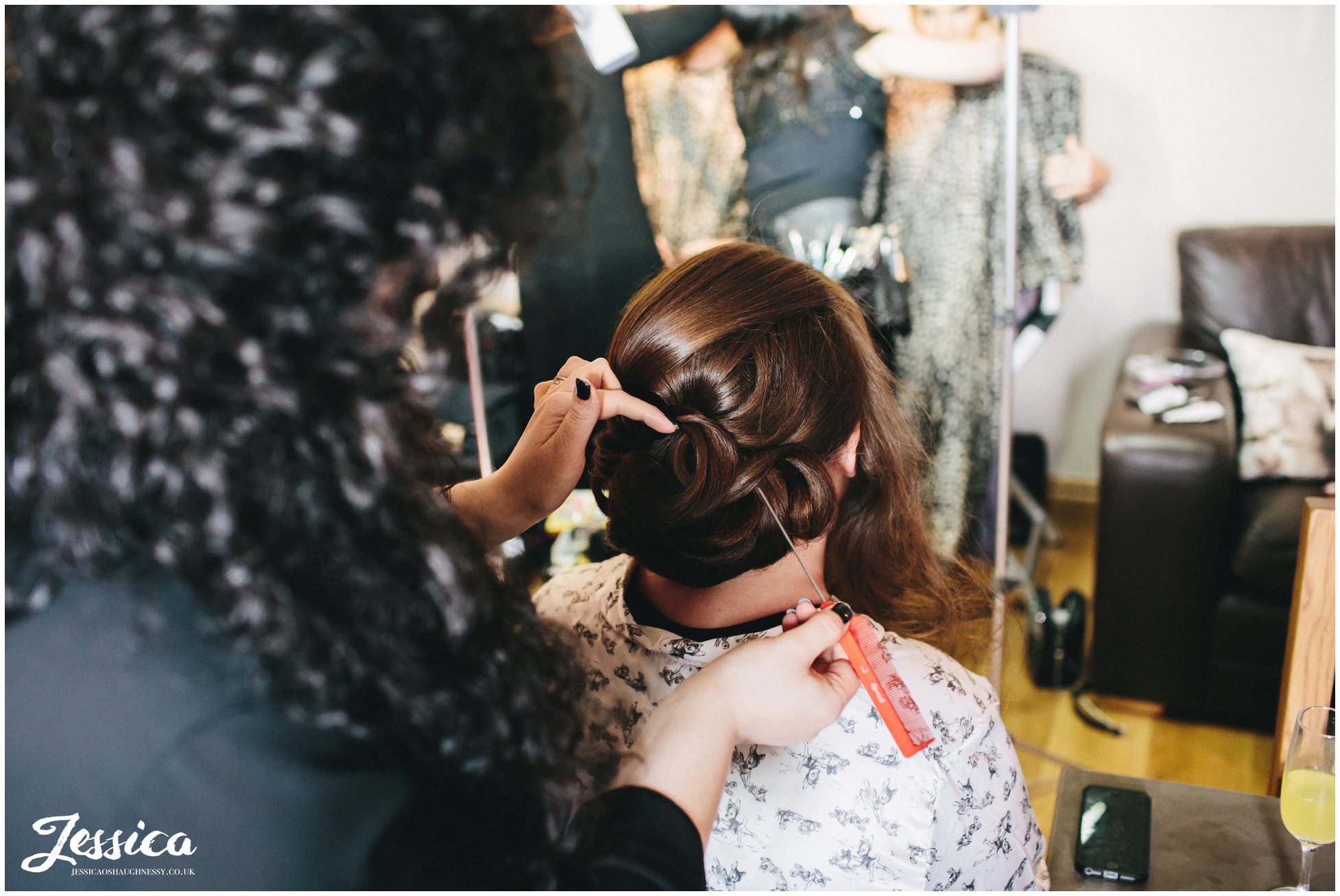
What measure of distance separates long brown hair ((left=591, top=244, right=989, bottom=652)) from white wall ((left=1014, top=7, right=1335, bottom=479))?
2035mm

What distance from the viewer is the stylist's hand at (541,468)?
2.70ft

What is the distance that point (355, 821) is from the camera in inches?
19.8

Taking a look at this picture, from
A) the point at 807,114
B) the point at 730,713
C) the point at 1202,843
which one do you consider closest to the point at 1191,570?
the point at 1202,843

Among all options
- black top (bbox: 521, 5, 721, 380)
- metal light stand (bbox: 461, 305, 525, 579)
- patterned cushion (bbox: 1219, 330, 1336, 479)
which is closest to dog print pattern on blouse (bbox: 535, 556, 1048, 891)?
metal light stand (bbox: 461, 305, 525, 579)

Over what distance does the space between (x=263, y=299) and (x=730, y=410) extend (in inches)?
17.1

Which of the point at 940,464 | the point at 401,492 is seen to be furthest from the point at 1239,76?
the point at 401,492

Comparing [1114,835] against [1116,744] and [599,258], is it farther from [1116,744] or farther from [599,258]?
[599,258]

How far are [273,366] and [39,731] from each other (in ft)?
0.83

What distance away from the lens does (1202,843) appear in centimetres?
97

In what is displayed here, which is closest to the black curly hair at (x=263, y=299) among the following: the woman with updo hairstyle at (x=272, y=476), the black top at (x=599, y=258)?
the woman with updo hairstyle at (x=272, y=476)

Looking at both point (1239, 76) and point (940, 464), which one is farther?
point (1239, 76)

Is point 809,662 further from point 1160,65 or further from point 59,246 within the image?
point 1160,65

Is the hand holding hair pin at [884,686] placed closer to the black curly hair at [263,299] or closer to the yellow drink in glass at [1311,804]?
the black curly hair at [263,299]

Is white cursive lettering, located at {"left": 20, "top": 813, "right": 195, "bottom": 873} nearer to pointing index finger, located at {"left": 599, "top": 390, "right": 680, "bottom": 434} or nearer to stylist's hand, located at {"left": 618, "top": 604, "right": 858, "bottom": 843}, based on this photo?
stylist's hand, located at {"left": 618, "top": 604, "right": 858, "bottom": 843}
